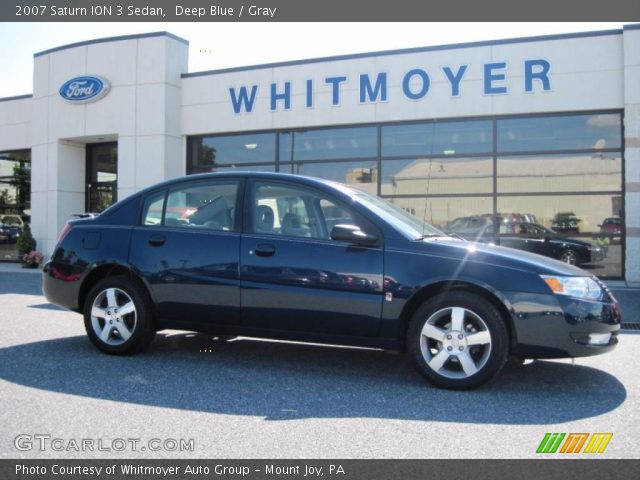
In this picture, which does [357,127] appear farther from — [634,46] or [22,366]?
[22,366]

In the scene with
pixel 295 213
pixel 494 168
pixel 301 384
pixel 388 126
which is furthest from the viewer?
pixel 388 126

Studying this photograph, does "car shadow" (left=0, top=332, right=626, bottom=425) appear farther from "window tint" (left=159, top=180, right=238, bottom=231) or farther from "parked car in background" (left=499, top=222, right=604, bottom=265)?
"parked car in background" (left=499, top=222, right=604, bottom=265)

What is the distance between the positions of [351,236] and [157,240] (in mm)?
1760

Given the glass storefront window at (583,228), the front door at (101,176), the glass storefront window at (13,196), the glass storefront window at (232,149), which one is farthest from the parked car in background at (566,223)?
the glass storefront window at (13,196)

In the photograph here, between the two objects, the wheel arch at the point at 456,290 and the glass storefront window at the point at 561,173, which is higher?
the glass storefront window at the point at 561,173

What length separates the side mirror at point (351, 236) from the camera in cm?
471

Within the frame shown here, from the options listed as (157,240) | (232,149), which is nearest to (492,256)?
(157,240)

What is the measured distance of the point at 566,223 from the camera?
42.2ft

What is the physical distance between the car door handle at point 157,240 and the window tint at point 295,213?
0.82 meters

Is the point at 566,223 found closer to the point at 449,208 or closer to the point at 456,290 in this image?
the point at 449,208

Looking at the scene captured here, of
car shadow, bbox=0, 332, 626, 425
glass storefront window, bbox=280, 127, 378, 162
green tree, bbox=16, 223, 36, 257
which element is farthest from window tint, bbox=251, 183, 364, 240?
green tree, bbox=16, 223, 36, 257

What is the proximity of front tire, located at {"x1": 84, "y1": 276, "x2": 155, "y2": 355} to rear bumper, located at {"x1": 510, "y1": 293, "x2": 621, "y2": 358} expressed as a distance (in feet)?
9.80

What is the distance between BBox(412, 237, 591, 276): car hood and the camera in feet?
14.9
